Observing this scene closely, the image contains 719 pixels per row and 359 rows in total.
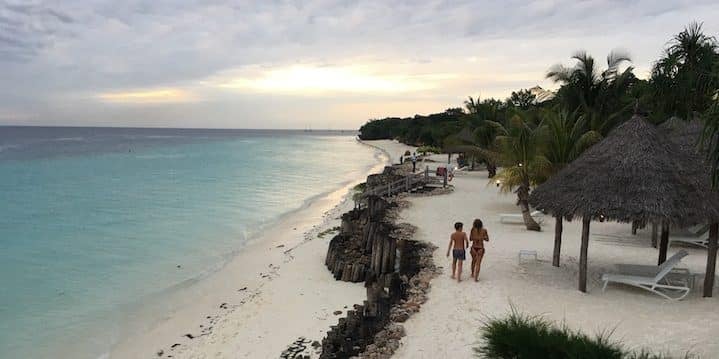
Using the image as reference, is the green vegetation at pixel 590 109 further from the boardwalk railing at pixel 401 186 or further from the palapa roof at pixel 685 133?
the boardwalk railing at pixel 401 186

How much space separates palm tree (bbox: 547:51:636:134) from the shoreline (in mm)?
14558

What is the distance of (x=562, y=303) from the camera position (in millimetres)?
8664

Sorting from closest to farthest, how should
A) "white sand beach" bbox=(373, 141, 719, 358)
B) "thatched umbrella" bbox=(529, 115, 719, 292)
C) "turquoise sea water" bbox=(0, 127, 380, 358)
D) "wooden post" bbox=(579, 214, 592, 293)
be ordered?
Result: 1. "white sand beach" bbox=(373, 141, 719, 358)
2. "thatched umbrella" bbox=(529, 115, 719, 292)
3. "wooden post" bbox=(579, 214, 592, 293)
4. "turquoise sea water" bbox=(0, 127, 380, 358)

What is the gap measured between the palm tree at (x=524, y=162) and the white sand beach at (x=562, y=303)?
1.39 meters

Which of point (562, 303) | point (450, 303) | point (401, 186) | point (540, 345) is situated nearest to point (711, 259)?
point (562, 303)

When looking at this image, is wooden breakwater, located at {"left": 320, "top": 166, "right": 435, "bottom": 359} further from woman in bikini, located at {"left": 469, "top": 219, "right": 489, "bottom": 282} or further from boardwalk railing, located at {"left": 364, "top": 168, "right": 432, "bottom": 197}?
boardwalk railing, located at {"left": 364, "top": 168, "right": 432, "bottom": 197}

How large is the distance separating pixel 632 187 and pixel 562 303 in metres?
2.30

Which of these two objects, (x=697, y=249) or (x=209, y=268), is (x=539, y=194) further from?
(x=209, y=268)

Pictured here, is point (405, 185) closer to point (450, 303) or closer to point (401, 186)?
point (401, 186)

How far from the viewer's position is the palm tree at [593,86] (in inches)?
931

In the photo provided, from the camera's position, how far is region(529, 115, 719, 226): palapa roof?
8273 mm

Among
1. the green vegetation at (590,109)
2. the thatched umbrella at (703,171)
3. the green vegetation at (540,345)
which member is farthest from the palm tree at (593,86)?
the green vegetation at (540,345)

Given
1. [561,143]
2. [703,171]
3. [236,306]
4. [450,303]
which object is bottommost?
[236,306]

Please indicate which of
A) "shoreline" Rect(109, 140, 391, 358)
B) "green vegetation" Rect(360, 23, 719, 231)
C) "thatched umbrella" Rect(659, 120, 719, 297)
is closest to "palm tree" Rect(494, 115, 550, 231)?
"green vegetation" Rect(360, 23, 719, 231)
